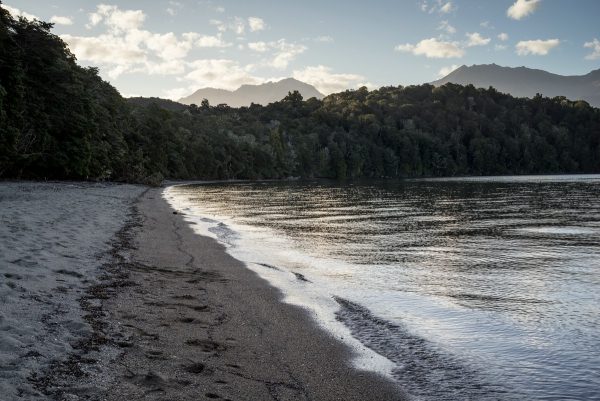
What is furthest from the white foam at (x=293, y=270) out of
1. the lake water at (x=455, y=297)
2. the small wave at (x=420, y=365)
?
the small wave at (x=420, y=365)

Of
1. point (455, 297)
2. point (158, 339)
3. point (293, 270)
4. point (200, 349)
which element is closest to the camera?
A: point (200, 349)

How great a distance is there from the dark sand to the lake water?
0.80 metres

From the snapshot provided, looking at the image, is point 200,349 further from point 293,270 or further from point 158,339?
point 293,270

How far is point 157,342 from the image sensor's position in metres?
8.12

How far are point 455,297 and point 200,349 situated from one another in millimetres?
7720

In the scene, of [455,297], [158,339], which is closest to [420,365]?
[158,339]

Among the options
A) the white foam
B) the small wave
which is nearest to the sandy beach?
the white foam

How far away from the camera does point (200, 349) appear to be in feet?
26.6

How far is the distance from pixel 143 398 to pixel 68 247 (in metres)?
10.8

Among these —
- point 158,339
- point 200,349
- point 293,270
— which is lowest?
point 293,270

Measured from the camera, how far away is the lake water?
778 centimetres

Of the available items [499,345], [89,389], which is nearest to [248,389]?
[89,389]

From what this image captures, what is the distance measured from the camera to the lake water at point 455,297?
25.5 feet

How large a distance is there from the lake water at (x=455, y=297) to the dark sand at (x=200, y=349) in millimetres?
799
